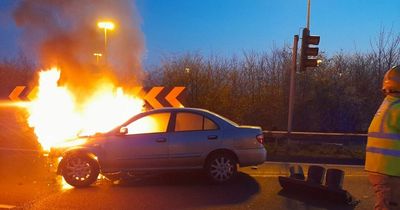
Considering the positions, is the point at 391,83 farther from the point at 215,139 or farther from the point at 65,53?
the point at 65,53

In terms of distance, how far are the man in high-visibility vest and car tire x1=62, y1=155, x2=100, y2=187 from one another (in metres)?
5.72

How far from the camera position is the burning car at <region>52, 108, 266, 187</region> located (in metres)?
8.97

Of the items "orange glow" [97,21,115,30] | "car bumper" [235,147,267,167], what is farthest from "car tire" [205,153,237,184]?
"orange glow" [97,21,115,30]

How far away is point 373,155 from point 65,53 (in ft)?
41.7

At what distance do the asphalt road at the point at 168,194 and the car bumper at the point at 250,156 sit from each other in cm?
38

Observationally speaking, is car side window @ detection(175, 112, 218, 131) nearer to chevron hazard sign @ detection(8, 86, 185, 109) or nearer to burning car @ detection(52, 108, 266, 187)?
burning car @ detection(52, 108, 266, 187)

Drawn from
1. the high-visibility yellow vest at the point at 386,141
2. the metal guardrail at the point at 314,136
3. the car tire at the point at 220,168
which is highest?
the high-visibility yellow vest at the point at 386,141

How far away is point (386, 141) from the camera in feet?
14.2

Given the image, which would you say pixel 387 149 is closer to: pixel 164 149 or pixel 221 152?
pixel 221 152

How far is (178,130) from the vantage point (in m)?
9.23

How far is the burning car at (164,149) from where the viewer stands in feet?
29.4

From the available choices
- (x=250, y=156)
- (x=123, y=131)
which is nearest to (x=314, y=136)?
(x=250, y=156)

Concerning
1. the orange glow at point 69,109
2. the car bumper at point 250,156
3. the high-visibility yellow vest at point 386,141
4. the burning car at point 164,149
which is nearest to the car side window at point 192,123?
the burning car at point 164,149

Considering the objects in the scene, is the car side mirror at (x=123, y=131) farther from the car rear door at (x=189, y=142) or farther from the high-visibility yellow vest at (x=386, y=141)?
the high-visibility yellow vest at (x=386, y=141)
